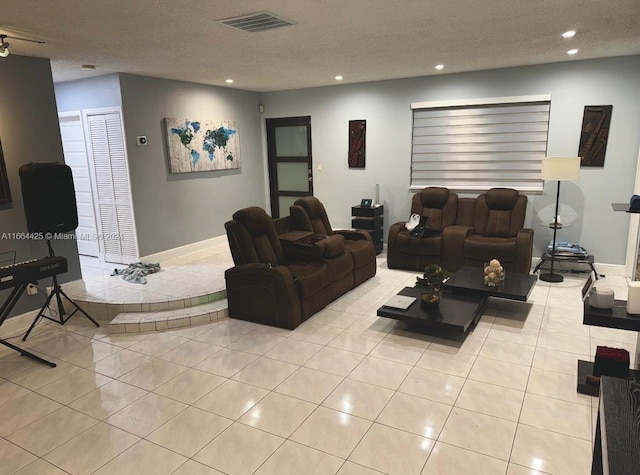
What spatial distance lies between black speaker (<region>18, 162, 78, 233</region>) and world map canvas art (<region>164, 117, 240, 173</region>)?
2.01 metres

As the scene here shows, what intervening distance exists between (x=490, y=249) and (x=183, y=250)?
4.27 m

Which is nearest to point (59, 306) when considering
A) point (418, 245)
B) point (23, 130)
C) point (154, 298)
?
point (154, 298)

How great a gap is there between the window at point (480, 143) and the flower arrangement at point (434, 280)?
2.74m

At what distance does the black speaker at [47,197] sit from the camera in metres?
3.80

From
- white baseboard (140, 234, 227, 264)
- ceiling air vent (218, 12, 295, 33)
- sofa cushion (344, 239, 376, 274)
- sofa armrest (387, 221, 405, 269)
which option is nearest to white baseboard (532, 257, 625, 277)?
sofa armrest (387, 221, 405, 269)

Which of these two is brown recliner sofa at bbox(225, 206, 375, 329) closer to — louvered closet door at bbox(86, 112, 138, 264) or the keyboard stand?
the keyboard stand

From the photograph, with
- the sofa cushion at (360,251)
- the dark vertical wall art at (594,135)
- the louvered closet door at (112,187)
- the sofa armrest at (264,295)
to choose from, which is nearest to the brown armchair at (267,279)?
the sofa armrest at (264,295)

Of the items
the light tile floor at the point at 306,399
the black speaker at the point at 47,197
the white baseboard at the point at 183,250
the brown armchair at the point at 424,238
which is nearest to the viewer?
the light tile floor at the point at 306,399

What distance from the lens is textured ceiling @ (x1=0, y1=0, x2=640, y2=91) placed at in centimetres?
294

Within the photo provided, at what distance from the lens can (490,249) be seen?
201 inches

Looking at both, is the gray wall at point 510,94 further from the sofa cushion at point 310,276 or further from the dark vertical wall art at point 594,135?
the sofa cushion at point 310,276

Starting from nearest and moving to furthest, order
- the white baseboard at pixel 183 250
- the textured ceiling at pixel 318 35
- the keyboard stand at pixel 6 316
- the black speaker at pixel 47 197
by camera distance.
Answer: the textured ceiling at pixel 318 35 → the keyboard stand at pixel 6 316 → the black speaker at pixel 47 197 → the white baseboard at pixel 183 250

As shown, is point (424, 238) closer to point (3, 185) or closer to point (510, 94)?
point (510, 94)

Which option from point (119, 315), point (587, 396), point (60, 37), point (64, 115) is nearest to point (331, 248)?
point (119, 315)
